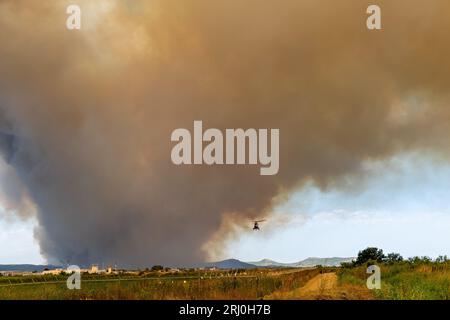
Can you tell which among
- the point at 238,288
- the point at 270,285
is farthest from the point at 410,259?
the point at 238,288

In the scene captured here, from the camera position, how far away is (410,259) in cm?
6272

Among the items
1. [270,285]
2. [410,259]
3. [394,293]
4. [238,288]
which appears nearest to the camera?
[394,293]
